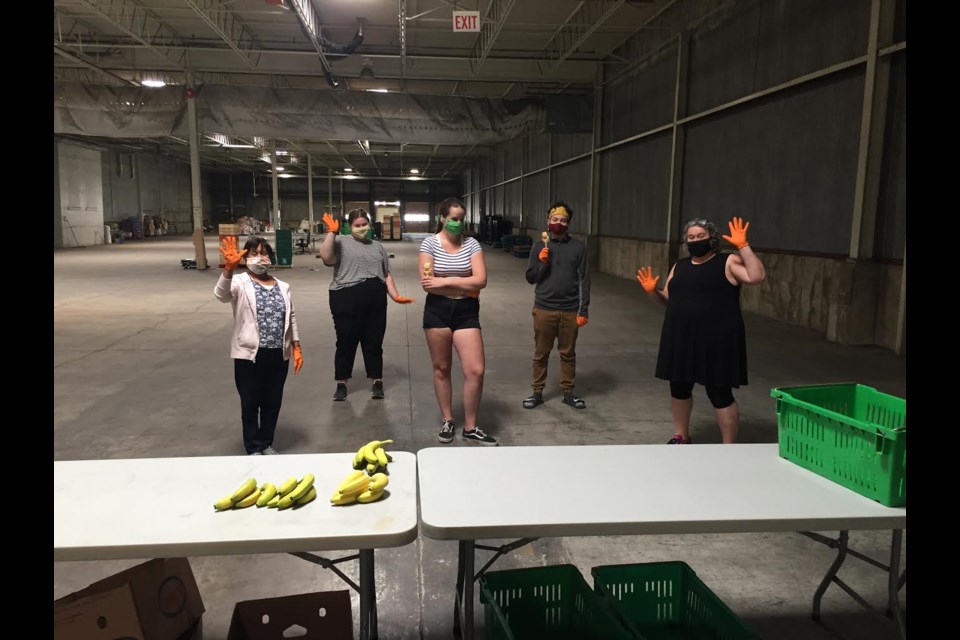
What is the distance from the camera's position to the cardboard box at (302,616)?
2.08 meters

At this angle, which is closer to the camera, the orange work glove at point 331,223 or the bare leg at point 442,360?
the bare leg at point 442,360

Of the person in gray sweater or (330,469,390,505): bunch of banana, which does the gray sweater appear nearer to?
the person in gray sweater

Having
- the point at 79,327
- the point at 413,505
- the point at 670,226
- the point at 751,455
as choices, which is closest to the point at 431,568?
the point at 413,505

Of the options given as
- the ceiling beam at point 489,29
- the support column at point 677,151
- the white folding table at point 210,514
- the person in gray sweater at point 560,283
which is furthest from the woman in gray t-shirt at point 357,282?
the support column at point 677,151

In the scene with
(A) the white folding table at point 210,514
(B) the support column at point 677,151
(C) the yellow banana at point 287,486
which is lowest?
(A) the white folding table at point 210,514

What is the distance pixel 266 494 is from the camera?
1847mm

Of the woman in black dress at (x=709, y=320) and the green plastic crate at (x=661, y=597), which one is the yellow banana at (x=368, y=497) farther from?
the woman in black dress at (x=709, y=320)

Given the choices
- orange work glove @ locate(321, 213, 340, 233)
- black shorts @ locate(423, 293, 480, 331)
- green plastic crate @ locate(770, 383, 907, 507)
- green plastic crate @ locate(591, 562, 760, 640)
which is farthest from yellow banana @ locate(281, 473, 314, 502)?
orange work glove @ locate(321, 213, 340, 233)

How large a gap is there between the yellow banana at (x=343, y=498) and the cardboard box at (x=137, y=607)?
0.65m

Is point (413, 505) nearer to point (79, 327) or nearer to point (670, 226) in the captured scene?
point (79, 327)

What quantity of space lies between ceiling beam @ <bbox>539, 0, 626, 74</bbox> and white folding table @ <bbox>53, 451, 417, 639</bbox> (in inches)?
405
